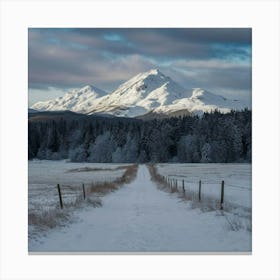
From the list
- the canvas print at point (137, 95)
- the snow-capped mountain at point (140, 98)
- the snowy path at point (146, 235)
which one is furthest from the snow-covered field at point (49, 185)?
the snow-capped mountain at point (140, 98)

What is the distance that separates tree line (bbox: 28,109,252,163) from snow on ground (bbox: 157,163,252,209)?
1.62ft

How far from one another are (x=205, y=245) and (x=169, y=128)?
1839 cm

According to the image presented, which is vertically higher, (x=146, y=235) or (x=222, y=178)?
(x=222, y=178)

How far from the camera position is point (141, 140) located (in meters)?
28.8

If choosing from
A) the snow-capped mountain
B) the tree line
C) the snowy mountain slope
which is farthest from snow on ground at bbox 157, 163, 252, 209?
the snowy mountain slope

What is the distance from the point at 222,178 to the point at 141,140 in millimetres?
5185

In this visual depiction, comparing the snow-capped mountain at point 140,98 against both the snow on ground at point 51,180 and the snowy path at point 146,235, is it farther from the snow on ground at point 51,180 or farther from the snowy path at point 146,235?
the snowy path at point 146,235

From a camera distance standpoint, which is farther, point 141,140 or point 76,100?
point 141,140
